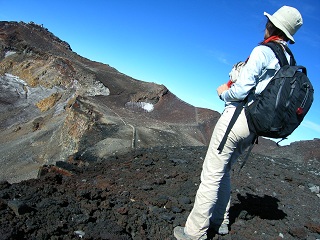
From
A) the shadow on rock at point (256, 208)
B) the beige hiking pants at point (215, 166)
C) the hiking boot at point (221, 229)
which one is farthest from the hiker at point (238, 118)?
the shadow on rock at point (256, 208)

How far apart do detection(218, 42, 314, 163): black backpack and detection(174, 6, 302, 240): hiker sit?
100 millimetres

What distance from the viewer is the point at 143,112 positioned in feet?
71.5

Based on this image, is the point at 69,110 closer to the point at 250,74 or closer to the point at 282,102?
the point at 250,74

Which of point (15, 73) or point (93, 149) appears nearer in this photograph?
point (93, 149)

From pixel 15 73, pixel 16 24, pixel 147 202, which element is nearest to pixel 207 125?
pixel 147 202

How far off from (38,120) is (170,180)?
67.5ft

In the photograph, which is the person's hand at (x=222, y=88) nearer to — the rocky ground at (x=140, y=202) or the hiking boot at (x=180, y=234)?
the hiking boot at (x=180, y=234)

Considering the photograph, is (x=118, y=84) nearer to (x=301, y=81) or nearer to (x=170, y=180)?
(x=170, y=180)

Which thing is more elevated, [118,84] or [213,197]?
[118,84]

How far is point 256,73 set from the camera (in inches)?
151

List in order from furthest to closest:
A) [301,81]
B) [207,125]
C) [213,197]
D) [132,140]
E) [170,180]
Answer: [207,125] < [132,140] < [170,180] < [213,197] < [301,81]

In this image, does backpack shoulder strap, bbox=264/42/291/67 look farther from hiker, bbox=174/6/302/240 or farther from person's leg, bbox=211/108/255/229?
person's leg, bbox=211/108/255/229

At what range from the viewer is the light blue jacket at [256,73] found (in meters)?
3.84

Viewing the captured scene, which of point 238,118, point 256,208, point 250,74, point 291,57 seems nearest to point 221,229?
point 256,208
